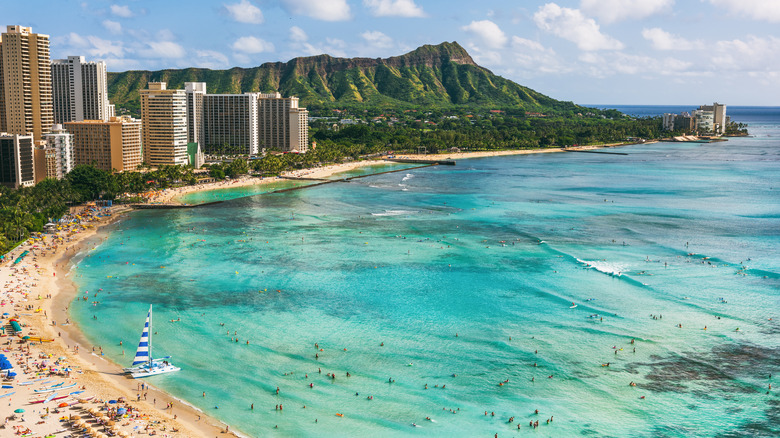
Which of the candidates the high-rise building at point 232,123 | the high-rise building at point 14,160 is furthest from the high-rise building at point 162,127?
the high-rise building at point 14,160

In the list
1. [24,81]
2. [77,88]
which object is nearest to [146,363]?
[24,81]

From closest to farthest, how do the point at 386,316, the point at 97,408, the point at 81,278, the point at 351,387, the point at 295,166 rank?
the point at 97,408
the point at 351,387
the point at 386,316
the point at 81,278
the point at 295,166

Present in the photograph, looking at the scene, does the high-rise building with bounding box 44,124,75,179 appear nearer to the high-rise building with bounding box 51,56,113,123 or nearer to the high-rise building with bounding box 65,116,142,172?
the high-rise building with bounding box 65,116,142,172

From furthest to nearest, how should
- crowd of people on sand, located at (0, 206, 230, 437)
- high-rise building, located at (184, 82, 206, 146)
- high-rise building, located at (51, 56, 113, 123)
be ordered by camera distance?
1. high-rise building, located at (184, 82, 206, 146)
2. high-rise building, located at (51, 56, 113, 123)
3. crowd of people on sand, located at (0, 206, 230, 437)

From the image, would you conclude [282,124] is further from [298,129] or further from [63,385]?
[63,385]

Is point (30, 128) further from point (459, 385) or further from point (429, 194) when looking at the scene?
point (459, 385)

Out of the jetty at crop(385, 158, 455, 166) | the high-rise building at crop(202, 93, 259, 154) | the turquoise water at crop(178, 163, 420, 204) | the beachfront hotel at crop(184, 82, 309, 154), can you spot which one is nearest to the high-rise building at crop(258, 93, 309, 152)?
the beachfront hotel at crop(184, 82, 309, 154)

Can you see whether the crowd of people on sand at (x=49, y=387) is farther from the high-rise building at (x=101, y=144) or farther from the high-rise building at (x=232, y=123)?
the high-rise building at (x=232, y=123)

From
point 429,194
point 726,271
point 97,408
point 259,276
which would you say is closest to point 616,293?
point 726,271
